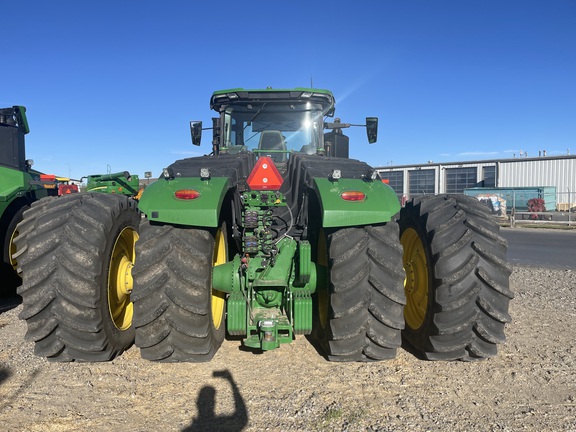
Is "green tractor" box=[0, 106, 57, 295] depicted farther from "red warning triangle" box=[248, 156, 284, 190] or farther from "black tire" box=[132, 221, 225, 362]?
"red warning triangle" box=[248, 156, 284, 190]

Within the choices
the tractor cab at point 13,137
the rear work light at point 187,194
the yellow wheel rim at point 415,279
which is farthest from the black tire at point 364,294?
the tractor cab at point 13,137

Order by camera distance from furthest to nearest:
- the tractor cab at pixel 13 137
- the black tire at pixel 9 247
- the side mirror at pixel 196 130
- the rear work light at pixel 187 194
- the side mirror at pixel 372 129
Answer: the tractor cab at pixel 13 137, the side mirror at pixel 196 130, the side mirror at pixel 372 129, the black tire at pixel 9 247, the rear work light at pixel 187 194

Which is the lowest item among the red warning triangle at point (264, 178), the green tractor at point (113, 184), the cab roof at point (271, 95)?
→ the red warning triangle at point (264, 178)

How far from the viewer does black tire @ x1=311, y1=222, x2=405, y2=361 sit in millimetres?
3477

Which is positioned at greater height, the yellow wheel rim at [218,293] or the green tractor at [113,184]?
the green tractor at [113,184]

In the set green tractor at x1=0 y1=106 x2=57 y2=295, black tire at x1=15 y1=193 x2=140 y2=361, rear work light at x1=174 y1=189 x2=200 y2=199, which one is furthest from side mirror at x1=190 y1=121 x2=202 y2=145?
rear work light at x1=174 y1=189 x2=200 y2=199

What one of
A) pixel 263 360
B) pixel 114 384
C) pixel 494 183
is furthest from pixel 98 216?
pixel 494 183

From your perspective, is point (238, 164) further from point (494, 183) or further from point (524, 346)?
point (494, 183)

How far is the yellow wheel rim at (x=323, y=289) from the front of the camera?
3.87 meters

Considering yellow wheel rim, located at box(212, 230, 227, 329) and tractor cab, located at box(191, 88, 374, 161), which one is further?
tractor cab, located at box(191, 88, 374, 161)

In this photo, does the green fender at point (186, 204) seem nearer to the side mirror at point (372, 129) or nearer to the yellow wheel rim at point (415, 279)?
the yellow wheel rim at point (415, 279)

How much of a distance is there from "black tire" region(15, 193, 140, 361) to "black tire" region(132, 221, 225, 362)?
382 mm

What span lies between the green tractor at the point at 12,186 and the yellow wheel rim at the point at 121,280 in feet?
9.45

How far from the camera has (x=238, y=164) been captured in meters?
4.37
